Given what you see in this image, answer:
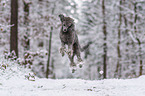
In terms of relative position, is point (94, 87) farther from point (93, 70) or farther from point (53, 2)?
point (93, 70)

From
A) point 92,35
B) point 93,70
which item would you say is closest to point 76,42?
point 92,35

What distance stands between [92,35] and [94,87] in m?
16.7

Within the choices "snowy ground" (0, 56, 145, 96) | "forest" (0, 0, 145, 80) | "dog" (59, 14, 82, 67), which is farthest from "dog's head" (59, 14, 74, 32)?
"forest" (0, 0, 145, 80)

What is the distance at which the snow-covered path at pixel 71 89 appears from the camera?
633 cm

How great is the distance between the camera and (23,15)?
15875 mm

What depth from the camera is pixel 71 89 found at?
23.8 ft

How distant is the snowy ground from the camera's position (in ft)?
21.0

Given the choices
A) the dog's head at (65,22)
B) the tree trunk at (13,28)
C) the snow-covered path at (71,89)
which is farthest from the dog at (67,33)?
the tree trunk at (13,28)

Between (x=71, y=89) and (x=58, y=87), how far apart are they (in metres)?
0.71

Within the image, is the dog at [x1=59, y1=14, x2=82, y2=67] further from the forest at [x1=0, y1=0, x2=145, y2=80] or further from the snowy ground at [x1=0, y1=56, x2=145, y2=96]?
the forest at [x1=0, y1=0, x2=145, y2=80]

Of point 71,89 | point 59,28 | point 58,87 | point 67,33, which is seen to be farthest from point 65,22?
point 59,28

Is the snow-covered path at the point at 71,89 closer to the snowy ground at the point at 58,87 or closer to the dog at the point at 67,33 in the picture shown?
the snowy ground at the point at 58,87

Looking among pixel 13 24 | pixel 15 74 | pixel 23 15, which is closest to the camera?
pixel 15 74

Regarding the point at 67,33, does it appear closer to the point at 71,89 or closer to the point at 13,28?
the point at 71,89
